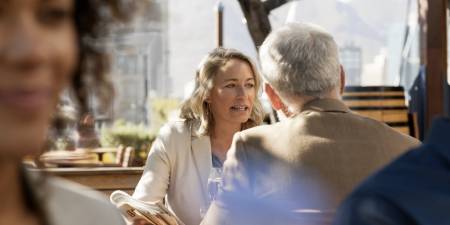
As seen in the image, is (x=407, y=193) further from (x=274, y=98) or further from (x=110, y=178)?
(x=110, y=178)

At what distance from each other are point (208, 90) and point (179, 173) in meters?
0.50

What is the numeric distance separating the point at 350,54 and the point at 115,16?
7.77 meters

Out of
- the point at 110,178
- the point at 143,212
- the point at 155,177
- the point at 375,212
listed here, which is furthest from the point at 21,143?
the point at 110,178

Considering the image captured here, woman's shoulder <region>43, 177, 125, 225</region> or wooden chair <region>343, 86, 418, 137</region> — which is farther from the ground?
woman's shoulder <region>43, 177, 125, 225</region>

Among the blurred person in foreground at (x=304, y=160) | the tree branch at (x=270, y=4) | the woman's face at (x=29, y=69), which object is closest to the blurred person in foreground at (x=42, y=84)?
the woman's face at (x=29, y=69)

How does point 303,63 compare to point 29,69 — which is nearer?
point 29,69

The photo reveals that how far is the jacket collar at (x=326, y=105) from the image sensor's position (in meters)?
3.19

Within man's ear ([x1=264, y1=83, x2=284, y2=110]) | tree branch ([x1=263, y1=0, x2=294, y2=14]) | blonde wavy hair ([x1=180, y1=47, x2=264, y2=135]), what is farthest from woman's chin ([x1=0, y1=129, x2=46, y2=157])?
tree branch ([x1=263, y1=0, x2=294, y2=14])

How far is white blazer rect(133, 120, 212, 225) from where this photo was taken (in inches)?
163

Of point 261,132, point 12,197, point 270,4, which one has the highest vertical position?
point 12,197

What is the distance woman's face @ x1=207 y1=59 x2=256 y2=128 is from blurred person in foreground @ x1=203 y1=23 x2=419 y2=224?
3.98ft

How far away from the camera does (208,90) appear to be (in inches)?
181

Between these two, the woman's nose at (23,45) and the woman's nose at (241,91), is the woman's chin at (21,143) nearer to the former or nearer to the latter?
the woman's nose at (23,45)

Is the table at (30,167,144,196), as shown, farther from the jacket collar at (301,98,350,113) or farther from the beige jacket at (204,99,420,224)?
the beige jacket at (204,99,420,224)
